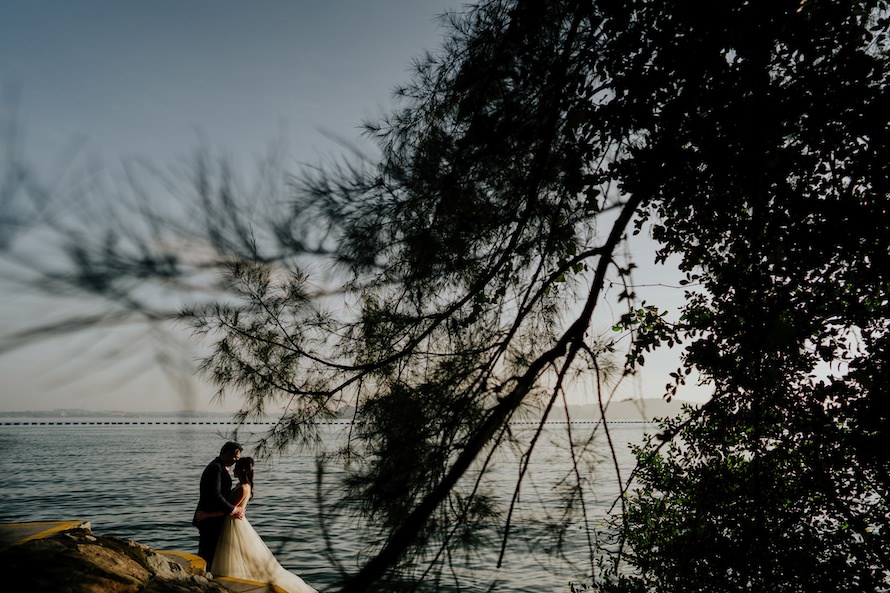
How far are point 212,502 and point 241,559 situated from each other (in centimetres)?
71

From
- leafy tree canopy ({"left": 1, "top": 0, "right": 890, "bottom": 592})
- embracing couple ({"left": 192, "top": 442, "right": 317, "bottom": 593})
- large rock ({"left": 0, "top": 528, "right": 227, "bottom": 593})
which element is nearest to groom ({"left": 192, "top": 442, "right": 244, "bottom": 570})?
embracing couple ({"left": 192, "top": 442, "right": 317, "bottom": 593})

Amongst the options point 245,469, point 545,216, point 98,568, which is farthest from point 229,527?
point 545,216

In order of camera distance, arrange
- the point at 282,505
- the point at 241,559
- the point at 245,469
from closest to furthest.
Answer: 1. the point at 245,469
2. the point at 241,559
3. the point at 282,505

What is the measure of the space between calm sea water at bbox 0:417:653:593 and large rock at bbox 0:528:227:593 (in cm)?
34

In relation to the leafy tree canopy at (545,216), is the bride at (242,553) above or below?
below

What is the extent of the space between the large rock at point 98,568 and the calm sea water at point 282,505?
13.2 inches

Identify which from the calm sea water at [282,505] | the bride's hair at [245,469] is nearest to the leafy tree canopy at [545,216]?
the calm sea water at [282,505]

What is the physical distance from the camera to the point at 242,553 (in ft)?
18.4

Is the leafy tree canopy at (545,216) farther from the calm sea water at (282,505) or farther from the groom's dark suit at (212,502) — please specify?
the groom's dark suit at (212,502)

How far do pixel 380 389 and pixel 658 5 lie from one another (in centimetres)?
243

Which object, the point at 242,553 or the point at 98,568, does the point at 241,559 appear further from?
the point at 98,568

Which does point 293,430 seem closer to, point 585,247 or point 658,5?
point 585,247

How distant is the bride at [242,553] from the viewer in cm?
548

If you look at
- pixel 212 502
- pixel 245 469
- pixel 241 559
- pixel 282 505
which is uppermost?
pixel 245 469
